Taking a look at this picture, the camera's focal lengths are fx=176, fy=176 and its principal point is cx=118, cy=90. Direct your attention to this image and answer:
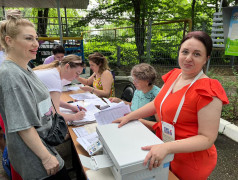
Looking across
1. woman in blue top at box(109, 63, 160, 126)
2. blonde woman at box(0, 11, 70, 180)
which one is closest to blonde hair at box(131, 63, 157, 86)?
woman in blue top at box(109, 63, 160, 126)

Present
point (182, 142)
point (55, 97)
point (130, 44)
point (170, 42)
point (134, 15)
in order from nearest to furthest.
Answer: point (182, 142)
point (55, 97)
point (170, 42)
point (130, 44)
point (134, 15)

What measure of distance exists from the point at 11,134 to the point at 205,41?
1.39 metres

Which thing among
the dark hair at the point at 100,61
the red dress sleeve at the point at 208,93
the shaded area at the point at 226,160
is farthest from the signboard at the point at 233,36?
the red dress sleeve at the point at 208,93

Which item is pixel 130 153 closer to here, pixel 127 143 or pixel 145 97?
pixel 127 143

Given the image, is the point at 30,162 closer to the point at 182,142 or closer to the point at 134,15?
the point at 182,142

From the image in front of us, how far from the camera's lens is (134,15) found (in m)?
7.54

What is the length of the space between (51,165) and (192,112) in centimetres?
100

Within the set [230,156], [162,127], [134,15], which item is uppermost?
[134,15]

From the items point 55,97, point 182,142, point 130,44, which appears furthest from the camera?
point 130,44

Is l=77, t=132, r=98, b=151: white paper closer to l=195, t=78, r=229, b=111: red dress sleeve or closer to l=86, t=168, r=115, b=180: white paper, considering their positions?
l=86, t=168, r=115, b=180: white paper

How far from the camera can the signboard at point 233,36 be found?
10.2 feet

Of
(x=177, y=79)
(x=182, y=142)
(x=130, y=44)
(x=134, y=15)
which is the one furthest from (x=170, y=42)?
(x=182, y=142)

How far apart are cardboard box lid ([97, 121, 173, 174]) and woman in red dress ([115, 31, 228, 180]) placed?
0.05 m

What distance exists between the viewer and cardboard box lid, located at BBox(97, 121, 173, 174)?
85cm
